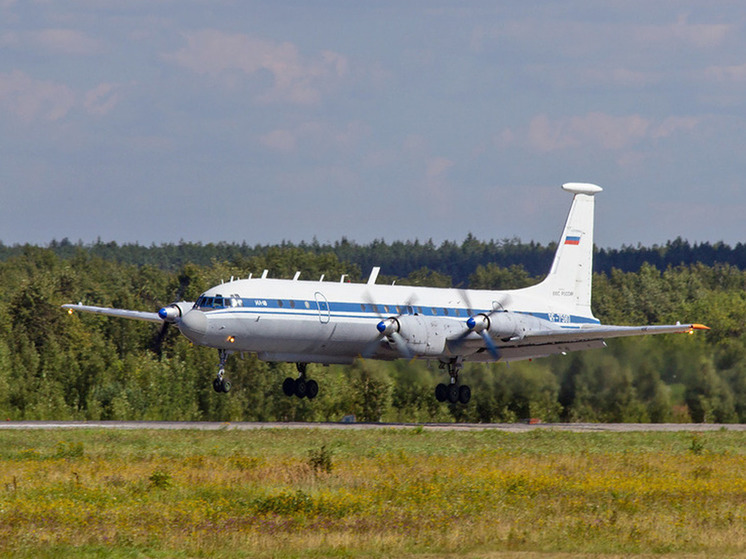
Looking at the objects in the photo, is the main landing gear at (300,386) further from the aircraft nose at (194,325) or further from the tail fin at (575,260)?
the tail fin at (575,260)

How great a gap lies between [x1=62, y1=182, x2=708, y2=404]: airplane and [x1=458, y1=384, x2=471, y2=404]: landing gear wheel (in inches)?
1.6

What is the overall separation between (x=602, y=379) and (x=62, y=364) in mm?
37394

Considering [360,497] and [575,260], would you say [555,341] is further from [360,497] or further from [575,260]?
[360,497]

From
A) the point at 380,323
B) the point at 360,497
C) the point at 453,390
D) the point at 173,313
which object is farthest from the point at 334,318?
the point at 360,497

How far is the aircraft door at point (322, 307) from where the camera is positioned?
4053 cm

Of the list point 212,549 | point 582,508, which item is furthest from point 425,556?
point 582,508

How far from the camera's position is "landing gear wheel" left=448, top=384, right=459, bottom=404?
45188 mm

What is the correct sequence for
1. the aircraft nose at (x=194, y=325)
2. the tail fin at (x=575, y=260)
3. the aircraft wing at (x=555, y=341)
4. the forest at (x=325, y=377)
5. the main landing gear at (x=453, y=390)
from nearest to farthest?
the aircraft nose at (x=194, y=325) → the aircraft wing at (x=555, y=341) → the main landing gear at (x=453, y=390) → the forest at (x=325, y=377) → the tail fin at (x=575, y=260)

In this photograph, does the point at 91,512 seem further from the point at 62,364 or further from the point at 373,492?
the point at 62,364

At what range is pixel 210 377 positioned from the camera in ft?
240

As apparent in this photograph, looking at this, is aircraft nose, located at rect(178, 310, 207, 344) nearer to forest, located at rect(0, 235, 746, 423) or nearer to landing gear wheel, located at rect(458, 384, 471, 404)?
forest, located at rect(0, 235, 746, 423)

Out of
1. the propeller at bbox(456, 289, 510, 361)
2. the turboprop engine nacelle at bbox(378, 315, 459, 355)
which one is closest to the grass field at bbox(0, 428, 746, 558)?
the turboprop engine nacelle at bbox(378, 315, 459, 355)

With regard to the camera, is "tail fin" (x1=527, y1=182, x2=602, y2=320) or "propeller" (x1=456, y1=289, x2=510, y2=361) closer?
"propeller" (x1=456, y1=289, x2=510, y2=361)

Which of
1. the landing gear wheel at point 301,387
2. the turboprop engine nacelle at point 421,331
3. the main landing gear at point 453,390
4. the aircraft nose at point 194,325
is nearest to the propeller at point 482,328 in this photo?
the turboprop engine nacelle at point 421,331
